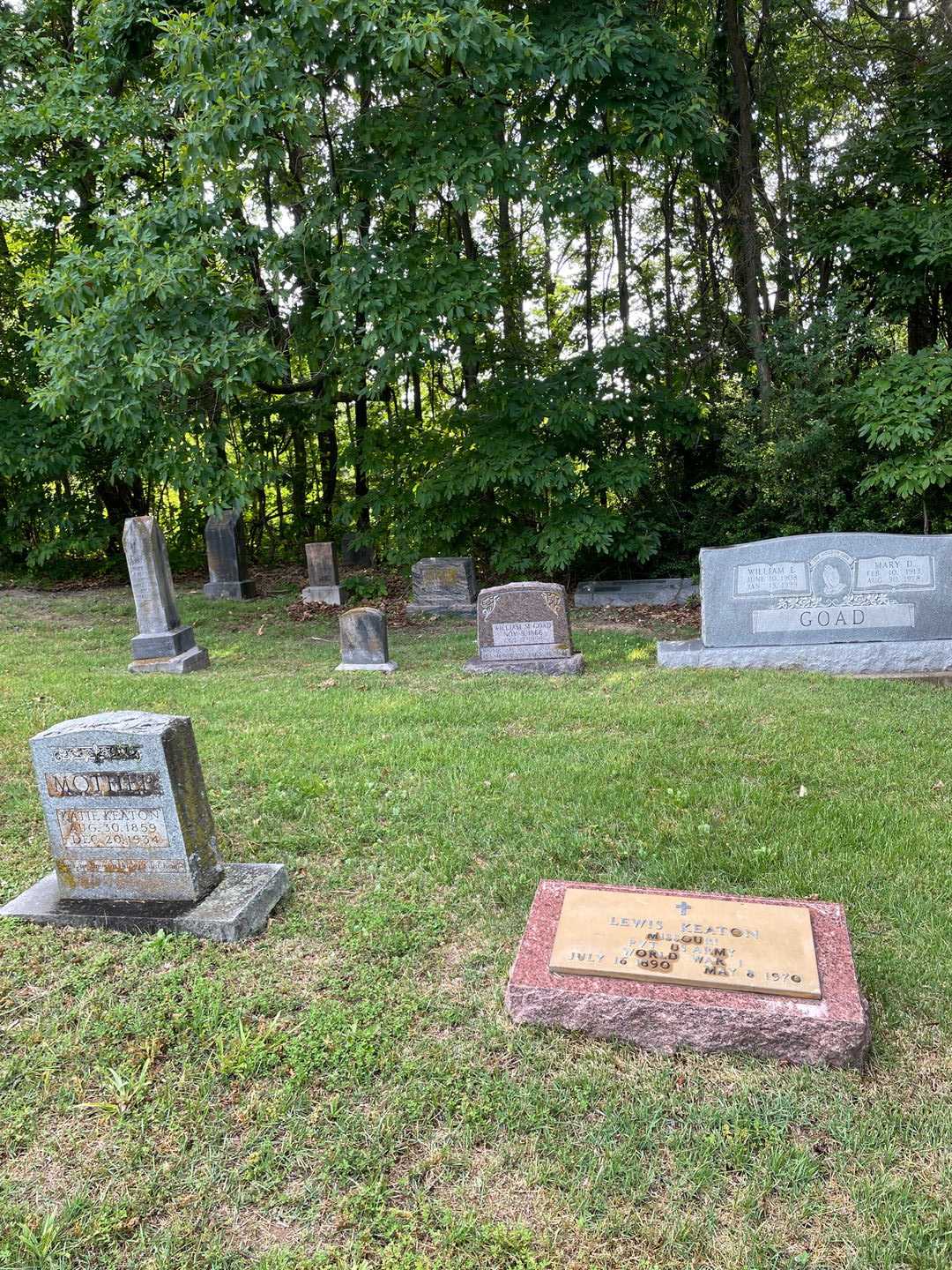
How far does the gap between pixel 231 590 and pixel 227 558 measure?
538 millimetres

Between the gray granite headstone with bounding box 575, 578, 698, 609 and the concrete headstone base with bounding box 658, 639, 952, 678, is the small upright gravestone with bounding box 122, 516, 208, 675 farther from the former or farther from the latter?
the gray granite headstone with bounding box 575, 578, 698, 609

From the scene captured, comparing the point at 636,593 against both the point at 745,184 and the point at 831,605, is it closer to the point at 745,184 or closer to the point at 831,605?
the point at 831,605

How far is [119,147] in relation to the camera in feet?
33.6

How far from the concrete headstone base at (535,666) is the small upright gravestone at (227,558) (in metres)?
6.89

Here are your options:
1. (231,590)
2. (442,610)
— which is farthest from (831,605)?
(231,590)

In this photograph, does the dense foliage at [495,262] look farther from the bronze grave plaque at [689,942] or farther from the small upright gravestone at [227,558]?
the bronze grave plaque at [689,942]

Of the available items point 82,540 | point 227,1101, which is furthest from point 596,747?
point 82,540

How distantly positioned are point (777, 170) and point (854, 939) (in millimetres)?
14289

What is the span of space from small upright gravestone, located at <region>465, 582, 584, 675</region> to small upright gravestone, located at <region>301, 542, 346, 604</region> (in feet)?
17.1

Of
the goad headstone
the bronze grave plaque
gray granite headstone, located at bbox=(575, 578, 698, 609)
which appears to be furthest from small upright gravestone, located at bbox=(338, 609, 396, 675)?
the bronze grave plaque

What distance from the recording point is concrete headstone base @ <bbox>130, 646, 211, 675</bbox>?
899 cm

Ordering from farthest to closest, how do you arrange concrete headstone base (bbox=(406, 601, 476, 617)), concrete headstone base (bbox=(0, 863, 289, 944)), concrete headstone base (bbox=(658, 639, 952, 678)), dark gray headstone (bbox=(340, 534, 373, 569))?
dark gray headstone (bbox=(340, 534, 373, 569)) < concrete headstone base (bbox=(406, 601, 476, 617)) < concrete headstone base (bbox=(658, 639, 952, 678)) < concrete headstone base (bbox=(0, 863, 289, 944))

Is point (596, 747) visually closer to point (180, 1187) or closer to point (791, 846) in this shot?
point (791, 846)

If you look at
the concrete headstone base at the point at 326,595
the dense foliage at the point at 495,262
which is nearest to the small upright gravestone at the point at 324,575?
the concrete headstone base at the point at 326,595
